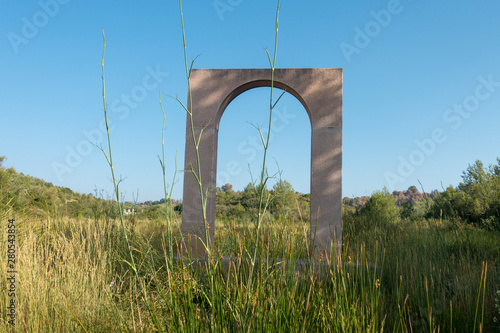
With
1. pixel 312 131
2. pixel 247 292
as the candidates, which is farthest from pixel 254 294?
pixel 312 131

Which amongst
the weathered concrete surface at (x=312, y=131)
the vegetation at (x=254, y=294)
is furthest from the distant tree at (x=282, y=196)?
the weathered concrete surface at (x=312, y=131)

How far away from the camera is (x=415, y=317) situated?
2914mm

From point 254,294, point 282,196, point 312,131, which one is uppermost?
point 312,131

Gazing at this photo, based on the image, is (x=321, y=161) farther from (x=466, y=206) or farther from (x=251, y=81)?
(x=466, y=206)

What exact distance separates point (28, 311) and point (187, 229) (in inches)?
80.3

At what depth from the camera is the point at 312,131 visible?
14.6 feet

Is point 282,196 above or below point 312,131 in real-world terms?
below

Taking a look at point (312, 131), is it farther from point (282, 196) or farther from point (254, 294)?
point (254, 294)

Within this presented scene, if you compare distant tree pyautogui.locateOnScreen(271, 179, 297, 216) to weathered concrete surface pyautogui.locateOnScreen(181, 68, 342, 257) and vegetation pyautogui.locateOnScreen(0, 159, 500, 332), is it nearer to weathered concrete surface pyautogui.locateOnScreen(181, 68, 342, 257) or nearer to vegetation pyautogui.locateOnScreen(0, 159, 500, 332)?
vegetation pyautogui.locateOnScreen(0, 159, 500, 332)

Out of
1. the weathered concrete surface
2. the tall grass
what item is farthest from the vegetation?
the weathered concrete surface

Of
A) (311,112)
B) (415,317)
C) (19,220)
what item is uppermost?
(311,112)

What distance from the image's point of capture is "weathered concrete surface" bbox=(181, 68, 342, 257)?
430 cm

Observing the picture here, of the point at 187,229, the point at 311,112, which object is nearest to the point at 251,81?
the point at 311,112

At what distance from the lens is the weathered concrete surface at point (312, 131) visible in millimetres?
4305
